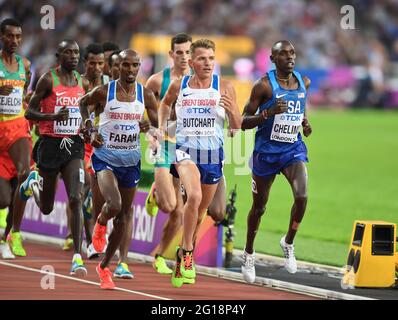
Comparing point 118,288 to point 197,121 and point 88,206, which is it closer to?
point 197,121

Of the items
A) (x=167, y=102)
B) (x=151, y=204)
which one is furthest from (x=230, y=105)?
(x=151, y=204)

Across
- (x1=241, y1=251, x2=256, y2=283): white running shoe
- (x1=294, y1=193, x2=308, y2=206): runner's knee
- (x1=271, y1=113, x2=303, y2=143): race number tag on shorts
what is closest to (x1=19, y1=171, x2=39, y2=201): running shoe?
(x1=241, y1=251, x2=256, y2=283): white running shoe

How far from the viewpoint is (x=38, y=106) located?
13.6 meters

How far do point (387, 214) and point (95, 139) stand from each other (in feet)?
28.4

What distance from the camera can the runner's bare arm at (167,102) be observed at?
516 inches

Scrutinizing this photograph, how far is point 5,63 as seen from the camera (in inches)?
595

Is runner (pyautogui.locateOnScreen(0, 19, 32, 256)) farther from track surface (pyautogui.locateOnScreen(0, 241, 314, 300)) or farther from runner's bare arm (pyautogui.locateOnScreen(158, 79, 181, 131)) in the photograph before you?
runner's bare arm (pyautogui.locateOnScreen(158, 79, 181, 131))

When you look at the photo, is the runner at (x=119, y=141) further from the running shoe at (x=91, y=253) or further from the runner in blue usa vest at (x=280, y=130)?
the running shoe at (x=91, y=253)

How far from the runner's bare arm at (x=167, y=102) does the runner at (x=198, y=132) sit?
1.18 ft

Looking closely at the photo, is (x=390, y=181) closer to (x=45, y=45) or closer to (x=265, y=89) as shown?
(x=265, y=89)

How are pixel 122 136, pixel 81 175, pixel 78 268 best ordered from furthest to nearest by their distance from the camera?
1. pixel 81 175
2. pixel 78 268
3. pixel 122 136

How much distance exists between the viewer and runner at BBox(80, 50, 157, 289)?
1238cm

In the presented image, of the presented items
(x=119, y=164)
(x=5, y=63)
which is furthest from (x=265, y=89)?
(x=5, y=63)

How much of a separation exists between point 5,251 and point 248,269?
3432mm
